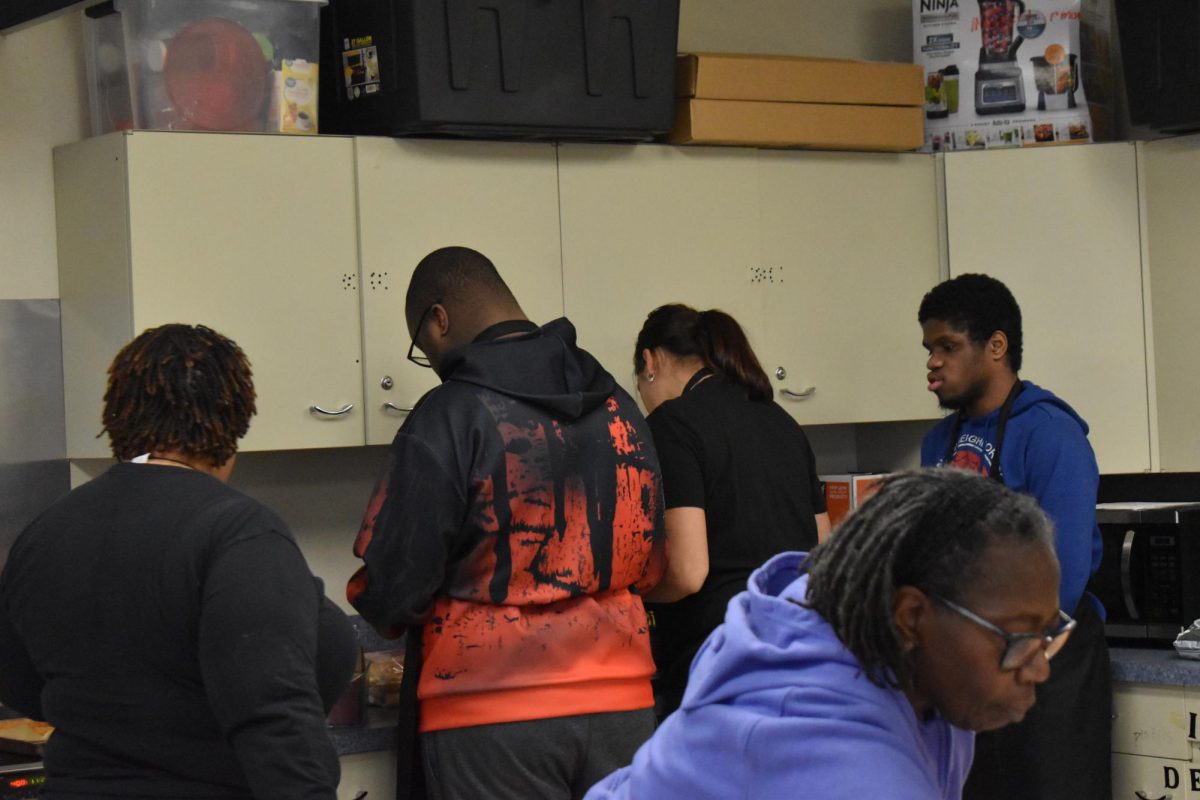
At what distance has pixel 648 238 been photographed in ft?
10.5

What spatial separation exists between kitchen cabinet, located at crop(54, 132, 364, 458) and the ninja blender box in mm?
1430

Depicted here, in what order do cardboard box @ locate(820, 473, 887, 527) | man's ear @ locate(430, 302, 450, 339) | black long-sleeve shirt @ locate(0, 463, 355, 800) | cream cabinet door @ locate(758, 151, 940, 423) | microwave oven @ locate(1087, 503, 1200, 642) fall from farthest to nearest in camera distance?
cardboard box @ locate(820, 473, 887, 527), cream cabinet door @ locate(758, 151, 940, 423), microwave oven @ locate(1087, 503, 1200, 642), man's ear @ locate(430, 302, 450, 339), black long-sleeve shirt @ locate(0, 463, 355, 800)

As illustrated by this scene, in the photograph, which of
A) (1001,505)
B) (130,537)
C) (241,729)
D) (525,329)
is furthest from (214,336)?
(1001,505)

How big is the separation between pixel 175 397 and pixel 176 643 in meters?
0.29

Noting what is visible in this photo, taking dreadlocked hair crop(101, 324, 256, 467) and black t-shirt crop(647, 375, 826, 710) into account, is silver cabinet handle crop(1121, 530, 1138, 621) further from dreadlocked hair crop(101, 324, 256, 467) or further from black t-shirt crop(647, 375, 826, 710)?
dreadlocked hair crop(101, 324, 256, 467)

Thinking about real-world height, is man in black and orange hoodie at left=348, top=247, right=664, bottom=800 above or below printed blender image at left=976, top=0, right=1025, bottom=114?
below

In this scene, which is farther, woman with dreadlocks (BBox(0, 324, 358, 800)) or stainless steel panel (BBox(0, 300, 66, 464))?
stainless steel panel (BBox(0, 300, 66, 464))

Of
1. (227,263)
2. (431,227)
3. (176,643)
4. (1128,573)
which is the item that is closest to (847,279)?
(1128,573)

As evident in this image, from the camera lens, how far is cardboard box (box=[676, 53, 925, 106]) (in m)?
3.19

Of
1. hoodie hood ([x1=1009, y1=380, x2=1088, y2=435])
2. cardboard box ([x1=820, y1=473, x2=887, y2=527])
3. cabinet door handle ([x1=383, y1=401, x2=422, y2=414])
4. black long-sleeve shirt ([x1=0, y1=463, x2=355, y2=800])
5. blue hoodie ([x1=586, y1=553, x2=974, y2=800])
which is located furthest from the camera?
cardboard box ([x1=820, y1=473, x2=887, y2=527])

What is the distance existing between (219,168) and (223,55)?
205 millimetres

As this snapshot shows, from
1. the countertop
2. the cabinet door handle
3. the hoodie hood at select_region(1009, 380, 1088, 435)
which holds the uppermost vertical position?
the cabinet door handle

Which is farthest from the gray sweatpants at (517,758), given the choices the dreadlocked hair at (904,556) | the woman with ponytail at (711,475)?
the dreadlocked hair at (904,556)

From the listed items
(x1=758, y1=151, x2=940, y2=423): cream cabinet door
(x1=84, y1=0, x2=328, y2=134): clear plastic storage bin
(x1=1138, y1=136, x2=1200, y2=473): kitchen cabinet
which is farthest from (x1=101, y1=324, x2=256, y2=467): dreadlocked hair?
(x1=1138, y1=136, x2=1200, y2=473): kitchen cabinet
